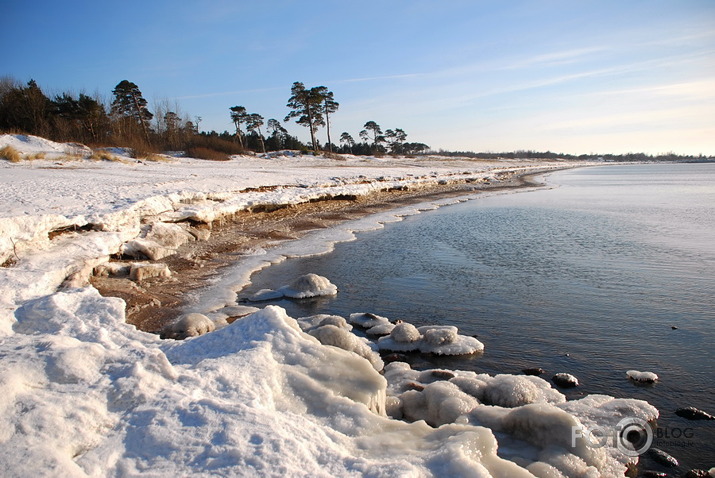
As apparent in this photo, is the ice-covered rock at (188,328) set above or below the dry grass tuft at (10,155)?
below

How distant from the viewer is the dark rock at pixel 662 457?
3216 millimetres

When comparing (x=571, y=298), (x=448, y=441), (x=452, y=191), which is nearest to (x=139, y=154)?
(x=452, y=191)

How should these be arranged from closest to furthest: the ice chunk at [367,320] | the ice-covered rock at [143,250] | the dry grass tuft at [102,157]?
the ice chunk at [367,320] < the ice-covered rock at [143,250] < the dry grass tuft at [102,157]

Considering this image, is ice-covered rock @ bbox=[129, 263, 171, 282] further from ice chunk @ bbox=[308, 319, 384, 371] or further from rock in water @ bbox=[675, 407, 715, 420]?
rock in water @ bbox=[675, 407, 715, 420]

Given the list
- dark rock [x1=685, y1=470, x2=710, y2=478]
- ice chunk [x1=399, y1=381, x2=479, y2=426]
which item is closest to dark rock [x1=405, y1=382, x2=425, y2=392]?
ice chunk [x1=399, y1=381, x2=479, y2=426]

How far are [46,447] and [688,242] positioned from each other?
12.9m

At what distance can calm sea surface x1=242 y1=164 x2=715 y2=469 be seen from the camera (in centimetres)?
453

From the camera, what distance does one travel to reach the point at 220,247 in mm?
10367

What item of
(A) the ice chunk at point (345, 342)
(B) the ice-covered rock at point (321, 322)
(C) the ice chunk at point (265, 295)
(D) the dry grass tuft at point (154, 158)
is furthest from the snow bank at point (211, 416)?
(D) the dry grass tuft at point (154, 158)

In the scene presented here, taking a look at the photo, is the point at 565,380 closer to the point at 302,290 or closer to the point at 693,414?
the point at 693,414

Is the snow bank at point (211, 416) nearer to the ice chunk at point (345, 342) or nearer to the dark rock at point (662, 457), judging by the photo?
the ice chunk at point (345, 342)

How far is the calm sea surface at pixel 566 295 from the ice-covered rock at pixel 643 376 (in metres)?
0.07

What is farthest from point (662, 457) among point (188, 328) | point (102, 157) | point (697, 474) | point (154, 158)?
point (154, 158)

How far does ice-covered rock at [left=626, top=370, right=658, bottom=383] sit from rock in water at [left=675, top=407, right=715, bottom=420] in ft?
1.63
